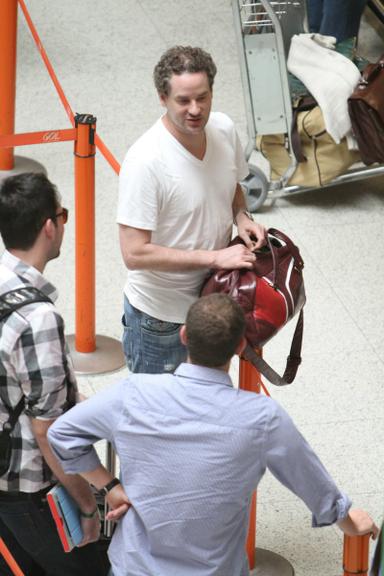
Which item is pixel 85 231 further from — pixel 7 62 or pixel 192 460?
pixel 192 460

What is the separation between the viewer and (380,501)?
13.8 ft

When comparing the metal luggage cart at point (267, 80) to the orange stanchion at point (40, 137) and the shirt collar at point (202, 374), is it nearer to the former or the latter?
the orange stanchion at point (40, 137)

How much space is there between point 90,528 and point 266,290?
2.74ft

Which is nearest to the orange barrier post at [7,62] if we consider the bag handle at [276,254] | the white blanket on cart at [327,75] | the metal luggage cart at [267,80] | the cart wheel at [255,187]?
the metal luggage cart at [267,80]

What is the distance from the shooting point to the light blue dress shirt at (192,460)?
8.21ft

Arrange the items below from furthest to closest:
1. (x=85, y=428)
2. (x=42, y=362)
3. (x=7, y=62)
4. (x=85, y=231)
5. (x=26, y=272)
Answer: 1. (x=7, y=62)
2. (x=85, y=231)
3. (x=26, y=272)
4. (x=42, y=362)
5. (x=85, y=428)

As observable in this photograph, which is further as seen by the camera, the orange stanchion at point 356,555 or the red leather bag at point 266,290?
the red leather bag at point 266,290

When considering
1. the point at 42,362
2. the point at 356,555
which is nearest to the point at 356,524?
the point at 356,555

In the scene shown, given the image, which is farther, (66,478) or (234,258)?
(234,258)

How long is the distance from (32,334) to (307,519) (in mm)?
1772

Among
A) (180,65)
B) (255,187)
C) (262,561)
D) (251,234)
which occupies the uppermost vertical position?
(180,65)

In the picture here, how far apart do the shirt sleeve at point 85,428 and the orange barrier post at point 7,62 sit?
3.96 m

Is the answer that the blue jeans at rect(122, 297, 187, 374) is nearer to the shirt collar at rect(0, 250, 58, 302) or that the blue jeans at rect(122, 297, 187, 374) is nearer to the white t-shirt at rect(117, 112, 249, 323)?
the white t-shirt at rect(117, 112, 249, 323)

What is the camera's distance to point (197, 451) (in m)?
2.50
